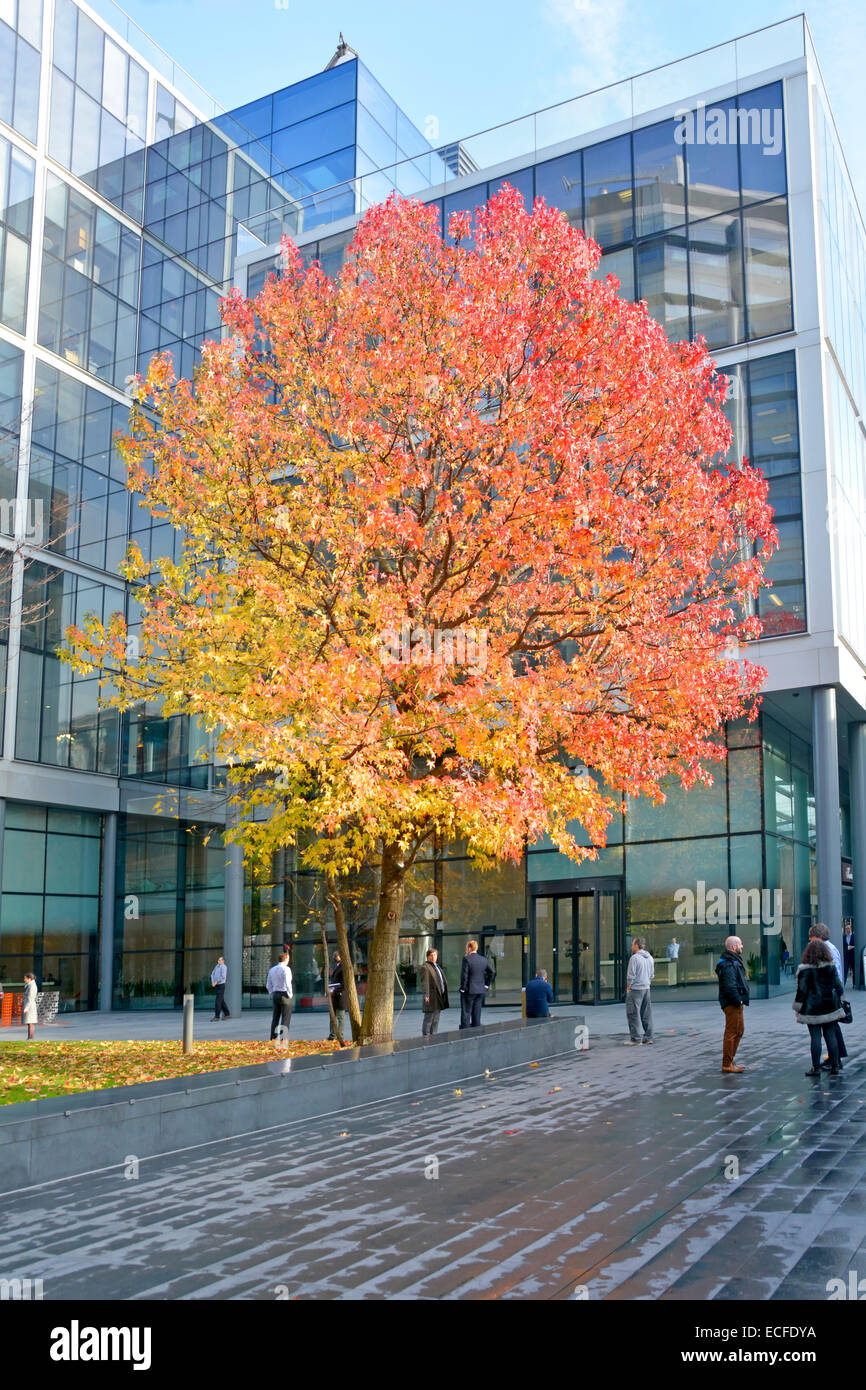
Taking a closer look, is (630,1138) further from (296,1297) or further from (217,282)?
(217,282)

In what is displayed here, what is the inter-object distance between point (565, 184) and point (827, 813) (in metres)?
17.7

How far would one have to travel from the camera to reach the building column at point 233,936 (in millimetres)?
33156

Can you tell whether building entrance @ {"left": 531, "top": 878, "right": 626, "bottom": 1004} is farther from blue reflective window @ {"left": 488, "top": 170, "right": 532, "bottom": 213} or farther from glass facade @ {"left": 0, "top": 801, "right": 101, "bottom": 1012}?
blue reflective window @ {"left": 488, "top": 170, "right": 532, "bottom": 213}

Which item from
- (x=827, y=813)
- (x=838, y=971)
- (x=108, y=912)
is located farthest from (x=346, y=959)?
(x=108, y=912)

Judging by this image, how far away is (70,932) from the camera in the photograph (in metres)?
35.8

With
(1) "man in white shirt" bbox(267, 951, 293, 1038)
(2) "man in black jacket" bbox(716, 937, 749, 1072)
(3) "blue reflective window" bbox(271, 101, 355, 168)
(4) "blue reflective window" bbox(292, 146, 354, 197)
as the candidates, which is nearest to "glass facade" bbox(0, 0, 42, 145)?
(4) "blue reflective window" bbox(292, 146, 354, 197)

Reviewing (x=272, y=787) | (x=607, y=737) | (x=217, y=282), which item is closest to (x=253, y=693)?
(x=272, y=787)

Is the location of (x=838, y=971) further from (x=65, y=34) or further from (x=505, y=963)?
(x=65, y=34)

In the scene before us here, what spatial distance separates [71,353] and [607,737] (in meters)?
28.5

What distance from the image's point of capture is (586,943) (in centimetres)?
2872

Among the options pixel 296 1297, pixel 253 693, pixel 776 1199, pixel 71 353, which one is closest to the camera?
pixel 296 1297

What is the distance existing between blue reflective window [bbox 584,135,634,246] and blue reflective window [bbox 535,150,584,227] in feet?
0.66

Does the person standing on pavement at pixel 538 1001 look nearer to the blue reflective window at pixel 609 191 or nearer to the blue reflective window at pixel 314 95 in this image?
the blue reflective window at pixel 609 191

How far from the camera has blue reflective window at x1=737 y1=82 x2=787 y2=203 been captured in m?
27.4
